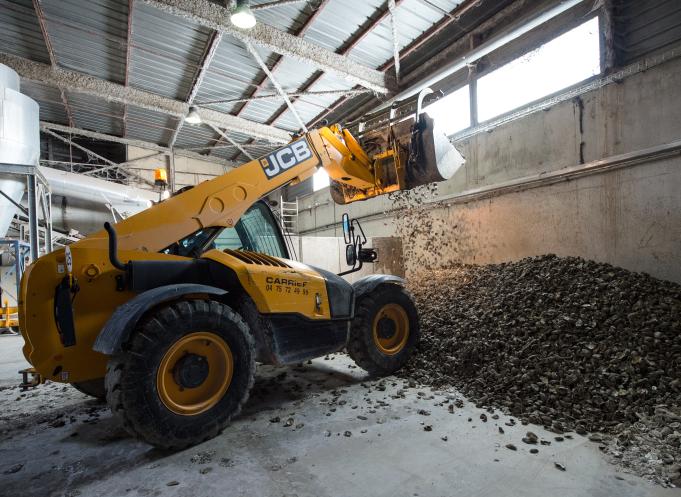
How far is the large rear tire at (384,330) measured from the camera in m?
4.33

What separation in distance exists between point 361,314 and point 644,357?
9.12 ft

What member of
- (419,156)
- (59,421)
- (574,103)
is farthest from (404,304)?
(574,103)

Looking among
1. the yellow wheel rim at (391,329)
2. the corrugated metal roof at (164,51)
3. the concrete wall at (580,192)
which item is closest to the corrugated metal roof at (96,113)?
the corrugated metal roof at (164,51)

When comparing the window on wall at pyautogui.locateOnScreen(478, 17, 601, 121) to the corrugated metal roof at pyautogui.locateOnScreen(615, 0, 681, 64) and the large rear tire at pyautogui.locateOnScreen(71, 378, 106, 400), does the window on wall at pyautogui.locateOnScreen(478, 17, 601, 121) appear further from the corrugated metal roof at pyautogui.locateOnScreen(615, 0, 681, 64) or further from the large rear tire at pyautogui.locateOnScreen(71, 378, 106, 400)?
the large rear tire at pyautogui.locateOnScreen(71, 378, 106, 400)

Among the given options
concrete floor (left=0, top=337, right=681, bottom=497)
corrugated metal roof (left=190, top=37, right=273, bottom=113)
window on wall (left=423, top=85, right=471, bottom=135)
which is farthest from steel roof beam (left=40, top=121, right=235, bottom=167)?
concrete floor (left=0, top=337, right=681, bottom=497)

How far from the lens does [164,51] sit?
844 centimetres

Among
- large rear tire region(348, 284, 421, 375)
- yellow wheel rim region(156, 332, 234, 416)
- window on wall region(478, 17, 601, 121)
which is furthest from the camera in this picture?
window on wall region(478, 17, 601, 121)

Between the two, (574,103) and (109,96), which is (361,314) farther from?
(109,96)

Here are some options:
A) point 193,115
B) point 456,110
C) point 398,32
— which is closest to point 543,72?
point 456,110

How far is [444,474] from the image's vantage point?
236cm

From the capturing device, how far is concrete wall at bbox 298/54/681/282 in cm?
517

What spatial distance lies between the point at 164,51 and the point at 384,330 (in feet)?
26.5

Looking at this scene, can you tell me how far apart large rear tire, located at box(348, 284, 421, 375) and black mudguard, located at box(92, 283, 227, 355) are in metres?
2.00

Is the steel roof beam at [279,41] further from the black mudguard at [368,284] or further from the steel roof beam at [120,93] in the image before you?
the black mudguard at [368,284]
